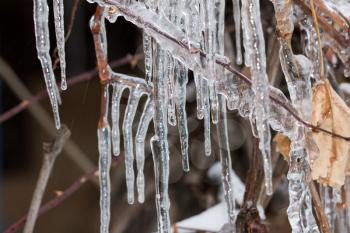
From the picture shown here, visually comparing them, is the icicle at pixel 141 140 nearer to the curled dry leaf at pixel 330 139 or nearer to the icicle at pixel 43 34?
the icicle at pixel 43 34

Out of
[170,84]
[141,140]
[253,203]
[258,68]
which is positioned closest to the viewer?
[258,68]

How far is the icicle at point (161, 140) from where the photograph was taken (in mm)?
1320

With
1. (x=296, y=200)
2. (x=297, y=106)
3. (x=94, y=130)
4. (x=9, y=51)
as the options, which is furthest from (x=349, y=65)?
(x=9, y=51)

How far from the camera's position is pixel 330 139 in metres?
1.41

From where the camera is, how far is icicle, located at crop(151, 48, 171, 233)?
1.32 meters

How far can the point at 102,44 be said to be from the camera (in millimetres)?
1435

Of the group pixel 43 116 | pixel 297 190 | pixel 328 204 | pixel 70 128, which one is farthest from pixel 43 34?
pixel 70 128

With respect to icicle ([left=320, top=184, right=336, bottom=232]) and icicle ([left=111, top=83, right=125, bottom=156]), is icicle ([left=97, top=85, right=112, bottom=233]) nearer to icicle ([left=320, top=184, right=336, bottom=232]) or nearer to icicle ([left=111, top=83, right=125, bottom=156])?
icicle ([left=111, top=83, right=125, bottom=156])

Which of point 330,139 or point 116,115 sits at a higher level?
point 116,115

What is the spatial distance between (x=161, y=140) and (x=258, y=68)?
10.4 inches

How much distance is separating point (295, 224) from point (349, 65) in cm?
44

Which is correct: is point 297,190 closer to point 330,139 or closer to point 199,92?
point 330,139

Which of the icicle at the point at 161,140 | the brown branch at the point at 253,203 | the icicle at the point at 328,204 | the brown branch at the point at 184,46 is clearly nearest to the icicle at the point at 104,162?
the icicle at the point at 161,140

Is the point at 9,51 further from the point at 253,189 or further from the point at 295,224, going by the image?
the point at 295,224
